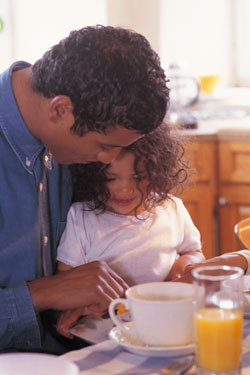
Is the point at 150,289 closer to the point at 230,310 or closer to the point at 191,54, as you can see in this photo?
the point at 230,310

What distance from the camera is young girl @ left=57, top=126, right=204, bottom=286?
1527 millimetres

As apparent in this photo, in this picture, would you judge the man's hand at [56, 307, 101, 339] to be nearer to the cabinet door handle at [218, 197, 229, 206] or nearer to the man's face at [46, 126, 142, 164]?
the man's face at [46, 126, 142, 164]

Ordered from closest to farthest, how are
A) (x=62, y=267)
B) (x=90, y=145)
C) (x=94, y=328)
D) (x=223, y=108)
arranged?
(x=94, y=328), (x=90, y=145), (x=62, y=267), (x=223, y=108)

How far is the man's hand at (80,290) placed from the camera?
1271 mm

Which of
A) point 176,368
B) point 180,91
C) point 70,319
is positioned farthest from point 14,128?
point 180,91

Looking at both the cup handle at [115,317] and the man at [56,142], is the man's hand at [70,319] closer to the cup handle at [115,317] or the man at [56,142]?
the man at [56,142]

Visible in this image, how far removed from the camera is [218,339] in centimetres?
90

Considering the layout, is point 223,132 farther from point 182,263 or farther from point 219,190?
point 182,263

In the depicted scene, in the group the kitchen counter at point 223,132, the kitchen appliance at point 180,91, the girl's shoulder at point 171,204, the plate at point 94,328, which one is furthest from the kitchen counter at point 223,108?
the plate at point 94,328

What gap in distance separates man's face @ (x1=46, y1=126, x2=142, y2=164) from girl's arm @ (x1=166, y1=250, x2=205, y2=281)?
0.34 meters

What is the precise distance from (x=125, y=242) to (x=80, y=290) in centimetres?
31

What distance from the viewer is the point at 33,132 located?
1404 mm

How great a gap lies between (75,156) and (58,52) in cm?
22

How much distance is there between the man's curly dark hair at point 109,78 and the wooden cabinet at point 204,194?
203cm
